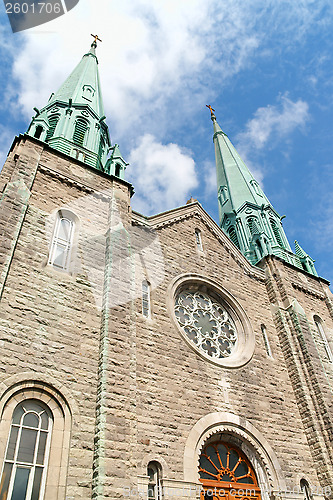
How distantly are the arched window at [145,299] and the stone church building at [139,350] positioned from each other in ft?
0.14

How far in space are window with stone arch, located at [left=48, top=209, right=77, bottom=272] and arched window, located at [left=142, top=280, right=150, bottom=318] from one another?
220cm

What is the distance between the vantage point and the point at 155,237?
12969 millimetres

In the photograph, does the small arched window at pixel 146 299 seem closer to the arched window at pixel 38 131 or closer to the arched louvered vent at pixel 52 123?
the arched window at pixel 38 131

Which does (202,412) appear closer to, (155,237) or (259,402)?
(259,402)

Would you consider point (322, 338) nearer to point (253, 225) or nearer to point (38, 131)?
point (253, 225)

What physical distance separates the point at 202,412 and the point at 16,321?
4.75 meters

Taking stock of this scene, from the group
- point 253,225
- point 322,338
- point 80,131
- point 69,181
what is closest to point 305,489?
point 322,338

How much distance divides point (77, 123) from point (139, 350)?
1033 cm

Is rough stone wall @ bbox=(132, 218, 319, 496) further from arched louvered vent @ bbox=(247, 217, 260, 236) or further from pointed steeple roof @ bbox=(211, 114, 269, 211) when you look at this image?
pointed steeple roof @ bbox=(211, 114, 269, 211)

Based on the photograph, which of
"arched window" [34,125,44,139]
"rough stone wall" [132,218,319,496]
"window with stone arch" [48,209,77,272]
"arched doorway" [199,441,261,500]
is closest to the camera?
"rough stone wall" [132,218,319,496]

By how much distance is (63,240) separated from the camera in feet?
34.4

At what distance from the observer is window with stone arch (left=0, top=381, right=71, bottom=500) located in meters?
6.54

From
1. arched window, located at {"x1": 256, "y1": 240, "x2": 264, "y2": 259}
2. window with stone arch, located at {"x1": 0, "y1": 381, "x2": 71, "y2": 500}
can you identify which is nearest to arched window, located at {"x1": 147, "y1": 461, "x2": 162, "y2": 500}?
window with stone arch, located at {"x1": 0, "y1": 381, "x2": 71, "y2": 500}

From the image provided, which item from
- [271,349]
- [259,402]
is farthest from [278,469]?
[271,349]
